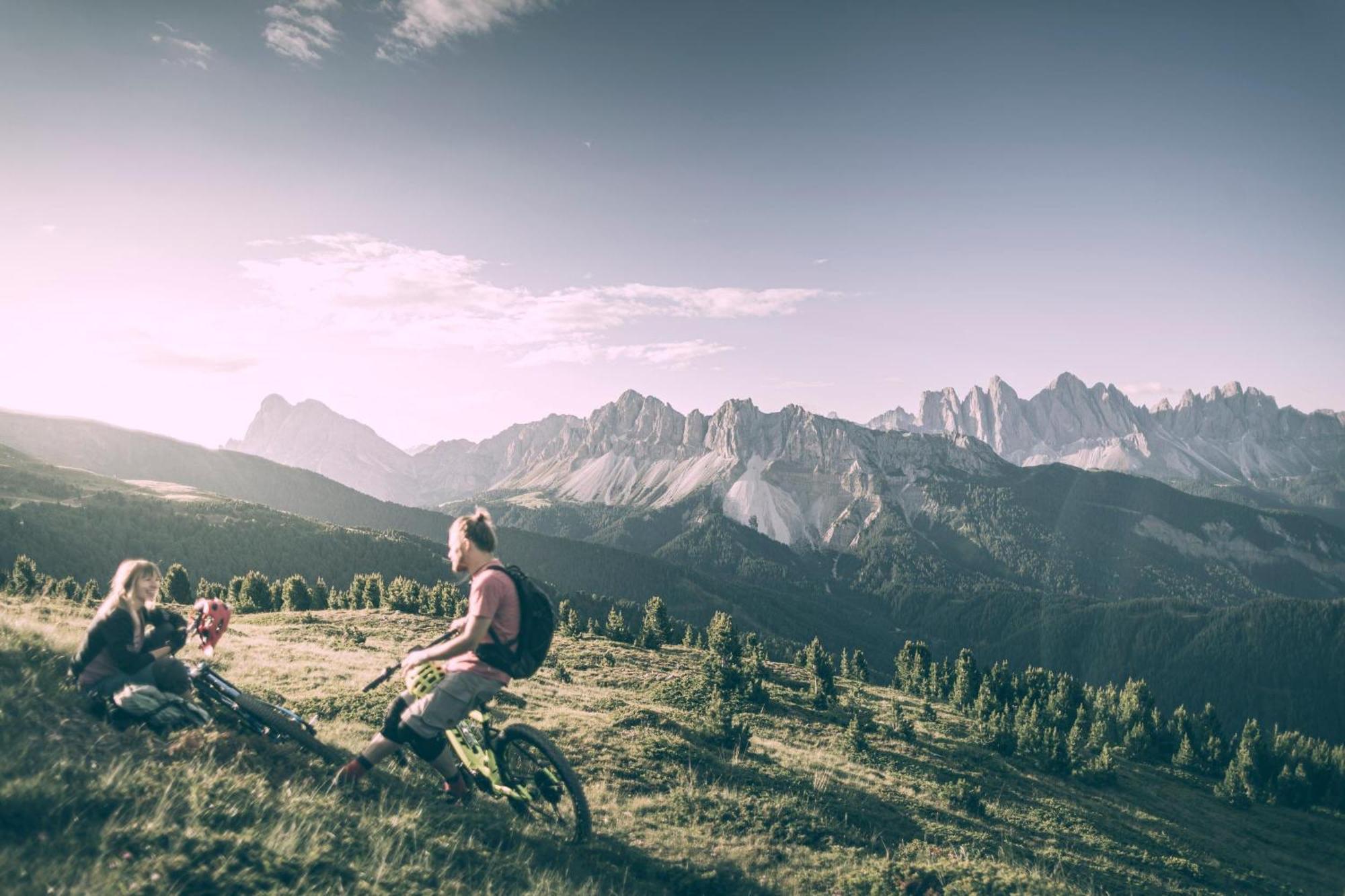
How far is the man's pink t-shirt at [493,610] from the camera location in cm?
842

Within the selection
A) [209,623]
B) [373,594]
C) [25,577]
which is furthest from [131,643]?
[373,594]

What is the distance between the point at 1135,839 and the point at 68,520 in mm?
190691

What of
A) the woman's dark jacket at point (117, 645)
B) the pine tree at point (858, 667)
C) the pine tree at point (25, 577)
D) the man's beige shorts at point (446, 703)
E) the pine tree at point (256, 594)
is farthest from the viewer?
the pine tree at point (858, 667)

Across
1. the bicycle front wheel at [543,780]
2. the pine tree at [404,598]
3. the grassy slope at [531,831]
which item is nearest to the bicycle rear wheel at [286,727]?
the grassy slope at [531,831]

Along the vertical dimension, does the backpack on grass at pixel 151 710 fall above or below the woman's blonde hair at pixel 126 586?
below

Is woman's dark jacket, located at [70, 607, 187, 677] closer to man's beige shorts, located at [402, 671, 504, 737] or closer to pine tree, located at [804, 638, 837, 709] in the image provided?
man's beige shorts, located at [402, 671, 504, 737]

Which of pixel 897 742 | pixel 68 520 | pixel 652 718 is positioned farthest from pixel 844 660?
pixel 68 520

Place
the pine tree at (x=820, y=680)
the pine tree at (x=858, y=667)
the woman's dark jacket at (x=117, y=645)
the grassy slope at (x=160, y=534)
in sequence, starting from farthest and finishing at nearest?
the grassy slope at (x=160, y=534) → the pine tree at (x=858, y=667) → the pine tree at (x=820, y=680) → the woman's dark jacket at (x=117, y=645)

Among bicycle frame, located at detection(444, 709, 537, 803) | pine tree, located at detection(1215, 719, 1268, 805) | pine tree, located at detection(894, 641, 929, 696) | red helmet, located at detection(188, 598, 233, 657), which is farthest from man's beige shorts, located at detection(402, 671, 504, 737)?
pine tree, located at detection(894, 641, 929, 696)

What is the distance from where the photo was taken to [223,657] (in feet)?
64.3

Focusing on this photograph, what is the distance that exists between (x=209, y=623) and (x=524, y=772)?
630cm

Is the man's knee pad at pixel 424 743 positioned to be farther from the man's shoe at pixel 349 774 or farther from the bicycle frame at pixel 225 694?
the bicycle frame at pixel 225 694

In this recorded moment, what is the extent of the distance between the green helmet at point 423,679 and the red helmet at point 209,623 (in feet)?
13.5

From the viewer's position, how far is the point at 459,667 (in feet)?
28.9
